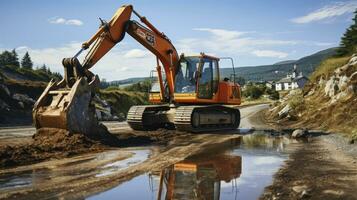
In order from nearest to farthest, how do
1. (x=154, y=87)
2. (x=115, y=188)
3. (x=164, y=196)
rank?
(x=164, y=196) < (x=115, y=188) < (x=154, y=87)

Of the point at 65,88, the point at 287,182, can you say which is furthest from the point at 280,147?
the point at 65,88

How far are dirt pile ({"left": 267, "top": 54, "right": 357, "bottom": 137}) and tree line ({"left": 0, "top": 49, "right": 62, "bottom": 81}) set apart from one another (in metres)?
33.8

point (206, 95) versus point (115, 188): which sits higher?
point (206, 95)

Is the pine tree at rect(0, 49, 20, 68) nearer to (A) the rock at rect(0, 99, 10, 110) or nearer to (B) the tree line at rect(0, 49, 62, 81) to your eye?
(B) the tree line at rect(0, 49, 62, 81)

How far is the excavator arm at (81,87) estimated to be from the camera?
13102 millimetres

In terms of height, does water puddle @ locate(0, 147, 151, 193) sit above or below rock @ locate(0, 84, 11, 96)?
below

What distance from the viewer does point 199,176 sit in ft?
28.1

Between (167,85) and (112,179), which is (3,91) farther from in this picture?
(112,179)

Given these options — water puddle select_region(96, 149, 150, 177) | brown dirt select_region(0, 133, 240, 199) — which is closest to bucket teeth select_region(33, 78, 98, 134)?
water puddle select_region(96, 149, 150, 177)

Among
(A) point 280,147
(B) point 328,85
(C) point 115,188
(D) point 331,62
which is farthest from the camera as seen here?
(D) point 331,62

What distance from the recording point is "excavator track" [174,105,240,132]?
17828 millimetres

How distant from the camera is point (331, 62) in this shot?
30281mm

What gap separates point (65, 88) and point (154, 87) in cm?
662

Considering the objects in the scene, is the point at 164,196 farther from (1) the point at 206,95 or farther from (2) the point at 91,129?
(1) the point at 206,95
